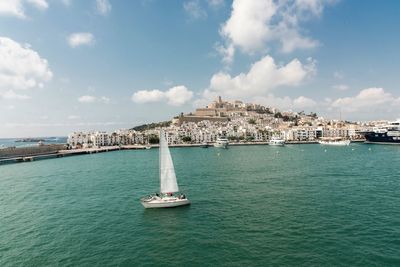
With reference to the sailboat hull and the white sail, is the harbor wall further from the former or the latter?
the white sail

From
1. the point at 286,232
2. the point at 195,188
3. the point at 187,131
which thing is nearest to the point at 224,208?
the point at 286,232

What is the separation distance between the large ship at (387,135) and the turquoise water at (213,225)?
106 metres

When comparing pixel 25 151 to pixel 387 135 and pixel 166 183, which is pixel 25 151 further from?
pixel 387 135

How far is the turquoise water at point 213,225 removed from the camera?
70.4ft

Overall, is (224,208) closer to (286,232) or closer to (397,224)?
(286,232)

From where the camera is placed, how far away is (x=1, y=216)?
33.2 m

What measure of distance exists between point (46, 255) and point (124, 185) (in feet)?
84.4

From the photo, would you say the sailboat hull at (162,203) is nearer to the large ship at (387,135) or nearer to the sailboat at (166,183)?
the sailboat at (166,183)

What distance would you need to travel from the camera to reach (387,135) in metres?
142

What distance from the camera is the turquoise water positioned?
21.5 meters

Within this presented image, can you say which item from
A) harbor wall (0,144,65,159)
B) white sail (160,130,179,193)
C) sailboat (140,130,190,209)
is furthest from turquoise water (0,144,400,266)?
harbor wall (0,144,65,159)

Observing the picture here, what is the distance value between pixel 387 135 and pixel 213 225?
461 ft

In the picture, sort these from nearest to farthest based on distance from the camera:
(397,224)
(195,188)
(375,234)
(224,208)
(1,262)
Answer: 1. (1,262)
2. (375,234)
3. (397,224)
4. (224,208)
5. (195,188)

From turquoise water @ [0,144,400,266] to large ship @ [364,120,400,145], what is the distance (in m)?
106
